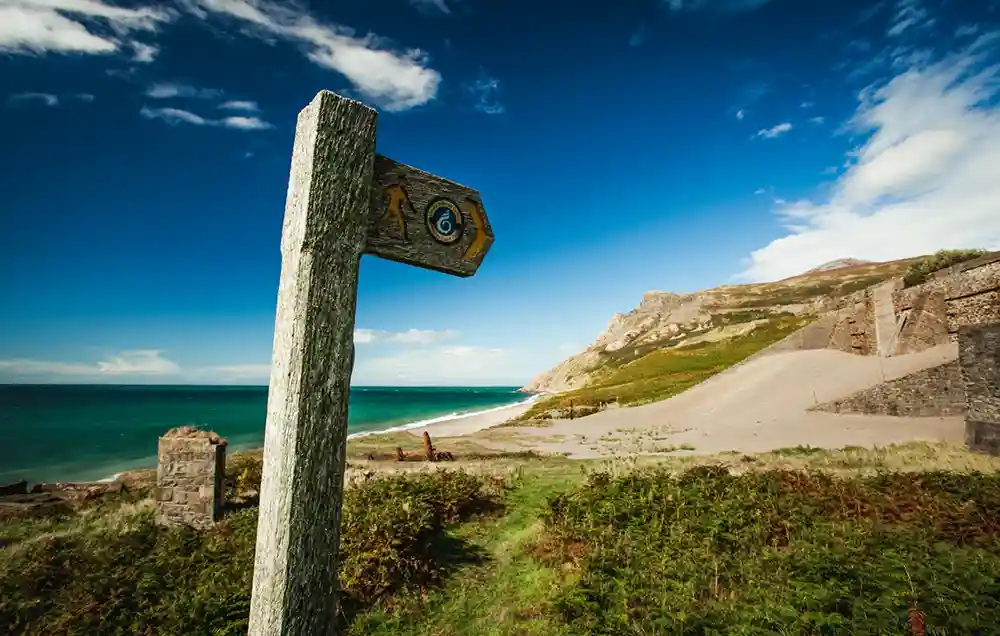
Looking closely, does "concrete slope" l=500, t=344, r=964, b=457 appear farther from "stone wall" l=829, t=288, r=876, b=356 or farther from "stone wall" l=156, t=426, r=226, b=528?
"stone wall" l=156, t=426, r=226, b=528

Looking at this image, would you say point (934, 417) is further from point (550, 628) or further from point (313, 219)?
point (313, 219)

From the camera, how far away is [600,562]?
6.59 m

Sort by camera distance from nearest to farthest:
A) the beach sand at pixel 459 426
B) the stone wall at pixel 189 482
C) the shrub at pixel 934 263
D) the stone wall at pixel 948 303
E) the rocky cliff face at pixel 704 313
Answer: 1. the stone wall at pixel 189 482
2. the stone wall at pixel 948 303
3. the shrub at pixel 934 263
4. the beach sand at pixel 459 426
5. the rocky cliff face at pixel 704 313

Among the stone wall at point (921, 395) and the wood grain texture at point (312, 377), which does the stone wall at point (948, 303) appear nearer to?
the stone wall at point (921, 395)

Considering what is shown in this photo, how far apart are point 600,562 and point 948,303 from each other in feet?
81.6

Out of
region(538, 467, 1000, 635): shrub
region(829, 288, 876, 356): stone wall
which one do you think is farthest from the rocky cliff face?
region(538, 467, 1000, 635): shrub

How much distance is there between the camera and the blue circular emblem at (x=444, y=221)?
2.37 meters

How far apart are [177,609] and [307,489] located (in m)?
6.00

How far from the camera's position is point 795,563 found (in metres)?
5.84

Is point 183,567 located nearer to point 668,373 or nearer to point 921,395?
point 921,395

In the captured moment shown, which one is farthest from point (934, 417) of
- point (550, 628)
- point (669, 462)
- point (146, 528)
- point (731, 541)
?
point (146, 528)

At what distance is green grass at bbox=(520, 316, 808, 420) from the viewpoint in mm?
39963

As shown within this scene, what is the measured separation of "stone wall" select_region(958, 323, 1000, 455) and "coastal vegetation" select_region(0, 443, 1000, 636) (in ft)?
12.7

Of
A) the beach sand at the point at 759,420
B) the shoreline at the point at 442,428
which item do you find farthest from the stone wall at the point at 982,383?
the shoreline at the point at 442,428
